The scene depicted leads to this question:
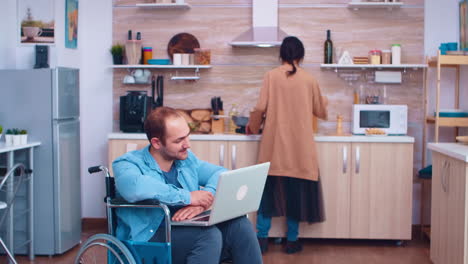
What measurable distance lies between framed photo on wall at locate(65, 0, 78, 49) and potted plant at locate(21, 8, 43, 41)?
0.90ft

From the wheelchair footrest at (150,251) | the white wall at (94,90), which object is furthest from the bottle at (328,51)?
the wheelchair footrest at (150,251)

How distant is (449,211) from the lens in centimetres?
363

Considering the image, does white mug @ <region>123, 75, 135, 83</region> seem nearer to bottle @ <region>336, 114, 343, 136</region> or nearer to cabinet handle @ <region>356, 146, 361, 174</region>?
bottle @ <region>336, 114, 343, 136</region>

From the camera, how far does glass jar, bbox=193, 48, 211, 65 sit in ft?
17.0

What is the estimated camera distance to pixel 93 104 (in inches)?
212

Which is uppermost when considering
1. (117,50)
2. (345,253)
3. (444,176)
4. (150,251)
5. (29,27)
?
(29,27)

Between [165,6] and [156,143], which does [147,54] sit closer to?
[165,6]

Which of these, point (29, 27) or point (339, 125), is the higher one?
point (29, 27)

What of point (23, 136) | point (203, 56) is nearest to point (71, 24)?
point (203, 56)

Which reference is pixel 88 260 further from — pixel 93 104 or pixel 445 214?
pixel 93 104

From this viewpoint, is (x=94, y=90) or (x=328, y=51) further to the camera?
(x=94, y=90)

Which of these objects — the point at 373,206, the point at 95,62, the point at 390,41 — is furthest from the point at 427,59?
the point at 95,62

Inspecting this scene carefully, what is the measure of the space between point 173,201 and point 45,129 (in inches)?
85.9

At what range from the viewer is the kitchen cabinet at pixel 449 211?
3377mm
